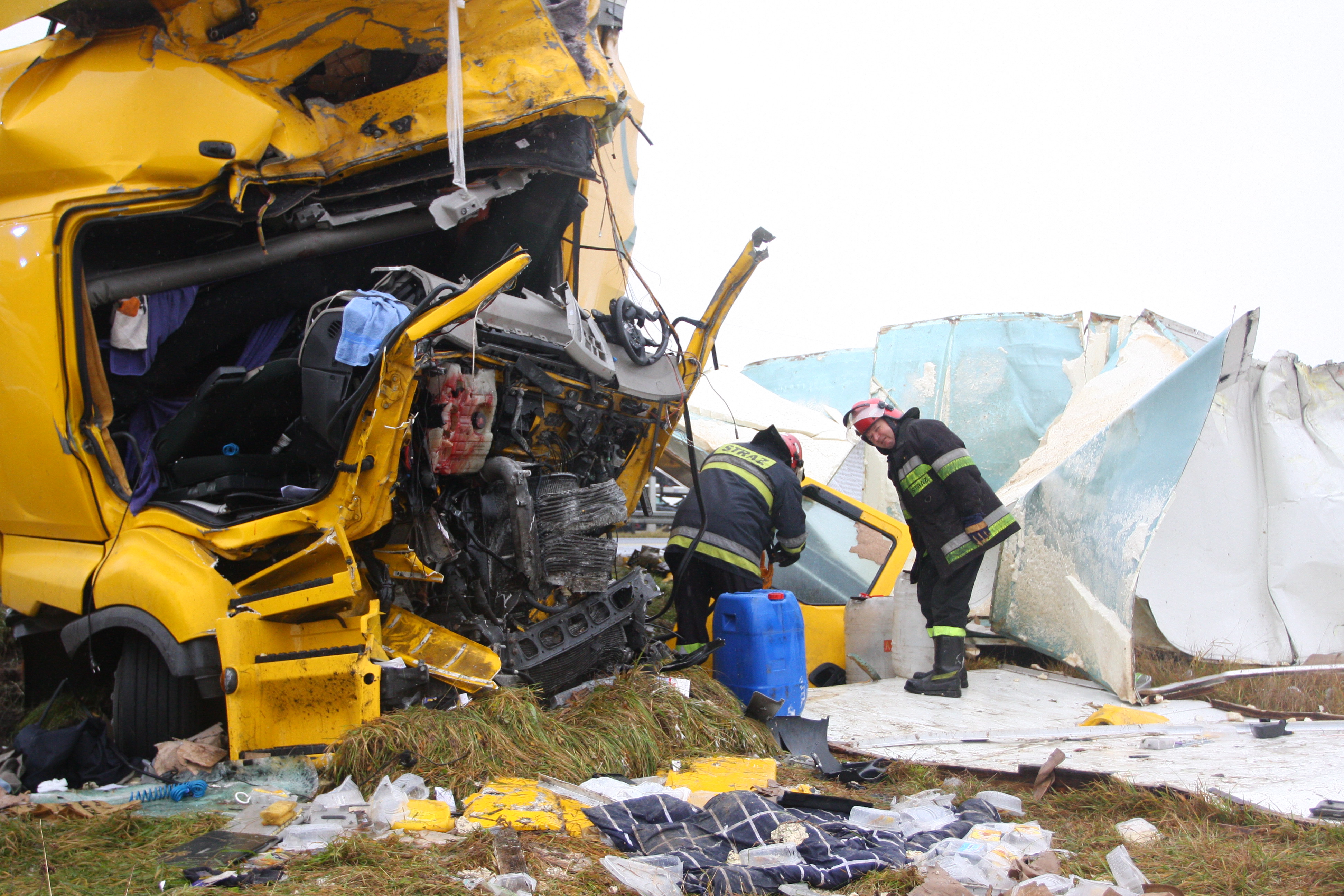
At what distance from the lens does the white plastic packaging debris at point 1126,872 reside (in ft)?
7.24

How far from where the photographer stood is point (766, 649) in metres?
4.26

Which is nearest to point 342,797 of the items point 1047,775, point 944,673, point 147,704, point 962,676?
point 147,704

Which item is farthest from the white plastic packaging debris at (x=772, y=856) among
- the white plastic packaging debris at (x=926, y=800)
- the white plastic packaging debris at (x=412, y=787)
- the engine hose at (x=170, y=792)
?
the engine hose at (x=170, y=792)

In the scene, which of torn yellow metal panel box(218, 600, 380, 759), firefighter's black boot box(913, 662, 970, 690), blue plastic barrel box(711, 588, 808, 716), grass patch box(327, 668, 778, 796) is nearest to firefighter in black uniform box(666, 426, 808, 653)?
blue plastic barrel box(711, 588, 808, 716)

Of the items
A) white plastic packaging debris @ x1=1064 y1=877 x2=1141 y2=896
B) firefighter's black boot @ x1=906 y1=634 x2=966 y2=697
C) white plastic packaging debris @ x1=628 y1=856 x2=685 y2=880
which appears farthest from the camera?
firefighter's black boot @ x1=906 y1=634 x2=966 y2=697

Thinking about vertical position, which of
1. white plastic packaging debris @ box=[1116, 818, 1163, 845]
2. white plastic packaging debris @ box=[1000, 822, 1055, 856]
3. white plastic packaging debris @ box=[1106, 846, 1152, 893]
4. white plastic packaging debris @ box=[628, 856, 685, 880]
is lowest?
white plastic packaging debris @ box=[1116, 818, 1163, 845]

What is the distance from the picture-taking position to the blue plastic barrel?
14.0 ft

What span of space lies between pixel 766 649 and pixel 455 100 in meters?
2.61

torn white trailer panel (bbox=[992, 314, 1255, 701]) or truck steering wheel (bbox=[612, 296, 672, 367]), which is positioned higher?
truck steering wheel (bbox=[612, 296, 672, 367])

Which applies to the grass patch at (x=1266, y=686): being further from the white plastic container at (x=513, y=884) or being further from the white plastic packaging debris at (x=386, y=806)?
the white plastic packaging debris at (x=386, y=806)

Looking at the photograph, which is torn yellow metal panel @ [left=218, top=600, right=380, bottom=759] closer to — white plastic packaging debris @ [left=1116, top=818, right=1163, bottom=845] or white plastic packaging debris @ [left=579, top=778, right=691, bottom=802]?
white plastic packaging debris @ [left=579, top=778, right=691, bottom=802]

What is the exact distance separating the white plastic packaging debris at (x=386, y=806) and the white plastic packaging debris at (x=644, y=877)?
663mm

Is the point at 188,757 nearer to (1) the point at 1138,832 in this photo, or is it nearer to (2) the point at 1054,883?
(2) the point at 1054,883

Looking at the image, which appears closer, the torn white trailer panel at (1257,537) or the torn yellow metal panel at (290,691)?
the torn yellow metal panel at (290,691)
